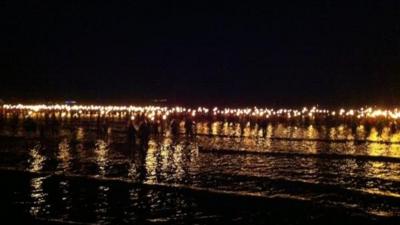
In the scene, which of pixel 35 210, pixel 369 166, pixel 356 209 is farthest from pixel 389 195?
pixel 35 210

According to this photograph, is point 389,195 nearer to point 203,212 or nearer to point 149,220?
point 203,212

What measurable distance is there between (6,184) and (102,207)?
4.92m

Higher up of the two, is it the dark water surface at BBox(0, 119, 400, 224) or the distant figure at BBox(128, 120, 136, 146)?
the distant figure at BBox(128, 120, 136, 146)

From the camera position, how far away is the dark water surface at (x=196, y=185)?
1424 centimetres

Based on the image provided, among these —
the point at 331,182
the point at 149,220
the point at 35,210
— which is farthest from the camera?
the point at 331,182

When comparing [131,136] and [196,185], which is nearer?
[196,185]

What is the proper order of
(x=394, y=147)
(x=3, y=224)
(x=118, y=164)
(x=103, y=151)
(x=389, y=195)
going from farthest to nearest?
(x=394, y=147) → (x=103, y=151) → (x=118, y=164) → (x=389, y=195) → (x=3, y=224)

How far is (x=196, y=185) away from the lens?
18547 millimetres

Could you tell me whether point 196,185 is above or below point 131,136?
below

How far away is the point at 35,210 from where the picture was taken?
47.5 ft

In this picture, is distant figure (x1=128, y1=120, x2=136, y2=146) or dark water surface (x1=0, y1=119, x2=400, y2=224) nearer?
dark water surface (x1=0, y1=119, x2=400, y2=224)

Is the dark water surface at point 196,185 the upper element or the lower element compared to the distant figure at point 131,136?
lower

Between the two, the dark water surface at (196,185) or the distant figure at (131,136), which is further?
the distant figure at (131,136)

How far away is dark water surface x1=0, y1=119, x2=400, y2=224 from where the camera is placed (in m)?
14.2
